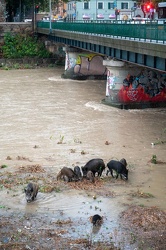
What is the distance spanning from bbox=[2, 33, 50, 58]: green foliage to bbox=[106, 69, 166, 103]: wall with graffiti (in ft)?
111

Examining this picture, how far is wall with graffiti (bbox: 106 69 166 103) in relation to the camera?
122 feet

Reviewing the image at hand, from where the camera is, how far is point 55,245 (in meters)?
13.9

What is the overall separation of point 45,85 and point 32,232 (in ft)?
114

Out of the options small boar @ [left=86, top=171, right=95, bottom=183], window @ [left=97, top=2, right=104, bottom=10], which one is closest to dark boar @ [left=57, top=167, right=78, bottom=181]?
small boar @ [left=86, top=171, right=95, bottom=183]

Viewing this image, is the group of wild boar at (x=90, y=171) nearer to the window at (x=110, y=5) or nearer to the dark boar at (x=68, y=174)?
the dark boar at (x=68, y=174)

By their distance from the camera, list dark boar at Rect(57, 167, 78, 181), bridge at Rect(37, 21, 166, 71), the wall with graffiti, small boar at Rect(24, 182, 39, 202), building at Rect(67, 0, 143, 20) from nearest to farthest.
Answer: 1. small boar at Rect(24, 182, 39, 202)
2. dark boar at Rect(57, 167, 78, 181)
3. bridge at Rect(37, 21, 166, 71)
4. the wall with graffiti
5. building at Rect(67, 0, 143, 20)

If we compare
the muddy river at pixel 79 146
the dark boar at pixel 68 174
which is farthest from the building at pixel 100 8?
the dark boar at pixel 68 174

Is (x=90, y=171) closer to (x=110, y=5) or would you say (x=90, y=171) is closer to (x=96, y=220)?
(x=96, y=220)

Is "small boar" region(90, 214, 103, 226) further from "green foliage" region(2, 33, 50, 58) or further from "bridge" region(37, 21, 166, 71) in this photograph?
"green foliage" region(2, 33, 50, 58)

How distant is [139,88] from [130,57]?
4735mm

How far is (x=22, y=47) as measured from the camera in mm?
71750

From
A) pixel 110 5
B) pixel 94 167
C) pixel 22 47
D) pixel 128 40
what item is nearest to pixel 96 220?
pixel 94 167

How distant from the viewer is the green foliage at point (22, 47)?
70.3m

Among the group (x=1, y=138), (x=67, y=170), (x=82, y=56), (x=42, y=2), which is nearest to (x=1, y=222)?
(x=67, y=170)
